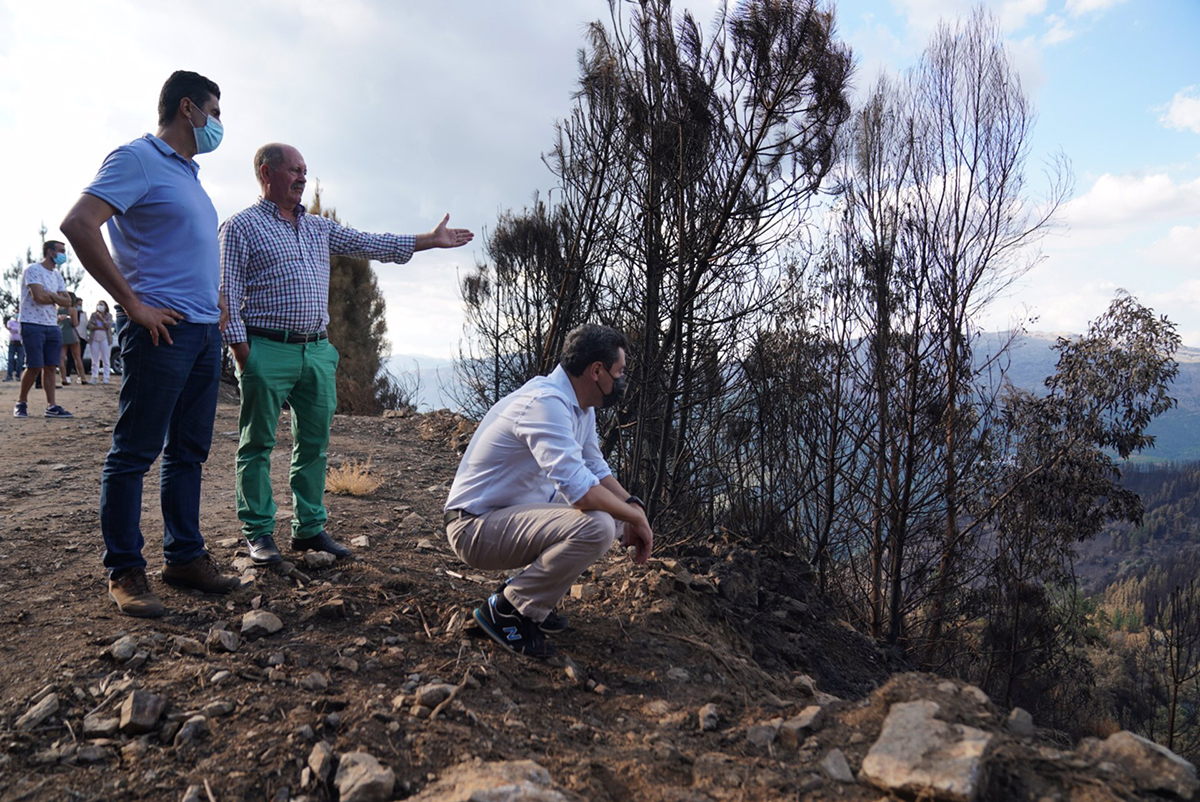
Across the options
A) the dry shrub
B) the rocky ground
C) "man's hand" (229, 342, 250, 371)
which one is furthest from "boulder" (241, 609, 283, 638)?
the dry shrub

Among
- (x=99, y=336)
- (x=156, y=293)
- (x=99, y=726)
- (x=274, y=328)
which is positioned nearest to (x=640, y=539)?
(x=99, y=726)

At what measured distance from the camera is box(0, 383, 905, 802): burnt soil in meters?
1.99

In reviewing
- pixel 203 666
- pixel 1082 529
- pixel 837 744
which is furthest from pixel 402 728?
pixel 1082 529

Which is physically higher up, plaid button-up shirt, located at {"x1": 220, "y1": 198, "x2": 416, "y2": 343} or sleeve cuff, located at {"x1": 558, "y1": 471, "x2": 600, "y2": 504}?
plaid button-up shirt, located at {"x1": 220, "y1": 198, "x2": 416, "y2": 343}

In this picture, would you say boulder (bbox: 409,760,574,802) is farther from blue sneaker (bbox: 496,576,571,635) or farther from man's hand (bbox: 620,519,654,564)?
blue sneaker (bbox: 496,576,571,635)

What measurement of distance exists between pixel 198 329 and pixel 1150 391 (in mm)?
15997

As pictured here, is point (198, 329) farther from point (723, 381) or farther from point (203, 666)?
point (723, 381)

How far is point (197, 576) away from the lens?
302cm

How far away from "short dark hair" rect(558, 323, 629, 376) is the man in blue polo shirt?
4.68 feet

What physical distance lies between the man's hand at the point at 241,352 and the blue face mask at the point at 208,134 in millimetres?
801

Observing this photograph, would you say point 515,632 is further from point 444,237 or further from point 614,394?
point 444,237

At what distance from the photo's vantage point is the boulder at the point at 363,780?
185cm

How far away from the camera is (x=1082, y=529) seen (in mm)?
13836

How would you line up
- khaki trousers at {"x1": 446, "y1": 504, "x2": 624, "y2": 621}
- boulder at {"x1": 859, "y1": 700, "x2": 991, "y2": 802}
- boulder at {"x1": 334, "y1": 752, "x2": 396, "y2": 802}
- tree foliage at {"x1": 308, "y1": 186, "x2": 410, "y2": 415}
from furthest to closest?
tree foliage at {"x1": 308, "y1": 186, "x2": 410, "y2": 415}, khaki trousers at {"x1": 446, "y1": 504, "x2": 624, "y2": 621}, boulder at {"x1": 334, "y1": 752, "x2": 396, "y2": 802}, boulder at {"x1": 859, "y1": 700, "x2": 991, "y2": 802}
